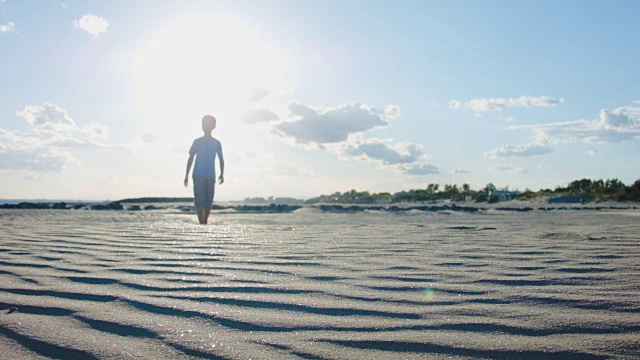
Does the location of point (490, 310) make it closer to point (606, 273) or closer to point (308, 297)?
point (308, 297)

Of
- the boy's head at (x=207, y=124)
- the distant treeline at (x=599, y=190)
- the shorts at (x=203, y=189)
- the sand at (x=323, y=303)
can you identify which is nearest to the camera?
the sand at (x=323, y=303)

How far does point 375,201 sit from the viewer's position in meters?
36.7

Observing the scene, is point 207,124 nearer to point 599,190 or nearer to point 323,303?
point 323,303

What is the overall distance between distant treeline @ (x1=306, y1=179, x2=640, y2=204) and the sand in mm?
21755

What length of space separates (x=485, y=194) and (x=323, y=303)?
Result: 32980 mm

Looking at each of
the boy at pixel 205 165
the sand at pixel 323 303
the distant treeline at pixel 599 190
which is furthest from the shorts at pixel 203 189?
the distant treeline at pixel 599 190

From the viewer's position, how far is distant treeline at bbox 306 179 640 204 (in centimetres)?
2377

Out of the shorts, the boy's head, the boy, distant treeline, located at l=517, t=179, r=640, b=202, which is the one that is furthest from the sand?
distant treeline, located at l=517, t=179, r=640, b=202

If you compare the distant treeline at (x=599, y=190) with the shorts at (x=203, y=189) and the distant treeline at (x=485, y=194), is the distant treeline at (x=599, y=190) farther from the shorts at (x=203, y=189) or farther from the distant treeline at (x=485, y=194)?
the shorts at (x=203, y=189)

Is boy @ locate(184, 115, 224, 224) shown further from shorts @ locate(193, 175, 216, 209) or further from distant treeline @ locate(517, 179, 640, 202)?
distant treeline @ locate(517, 179, 640, 202)

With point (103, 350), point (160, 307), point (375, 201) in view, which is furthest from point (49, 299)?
point (375, 201)

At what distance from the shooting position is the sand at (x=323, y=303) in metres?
1.67

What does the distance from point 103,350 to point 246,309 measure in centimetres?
65

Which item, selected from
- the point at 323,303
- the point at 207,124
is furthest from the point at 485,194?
the point at 323,303
